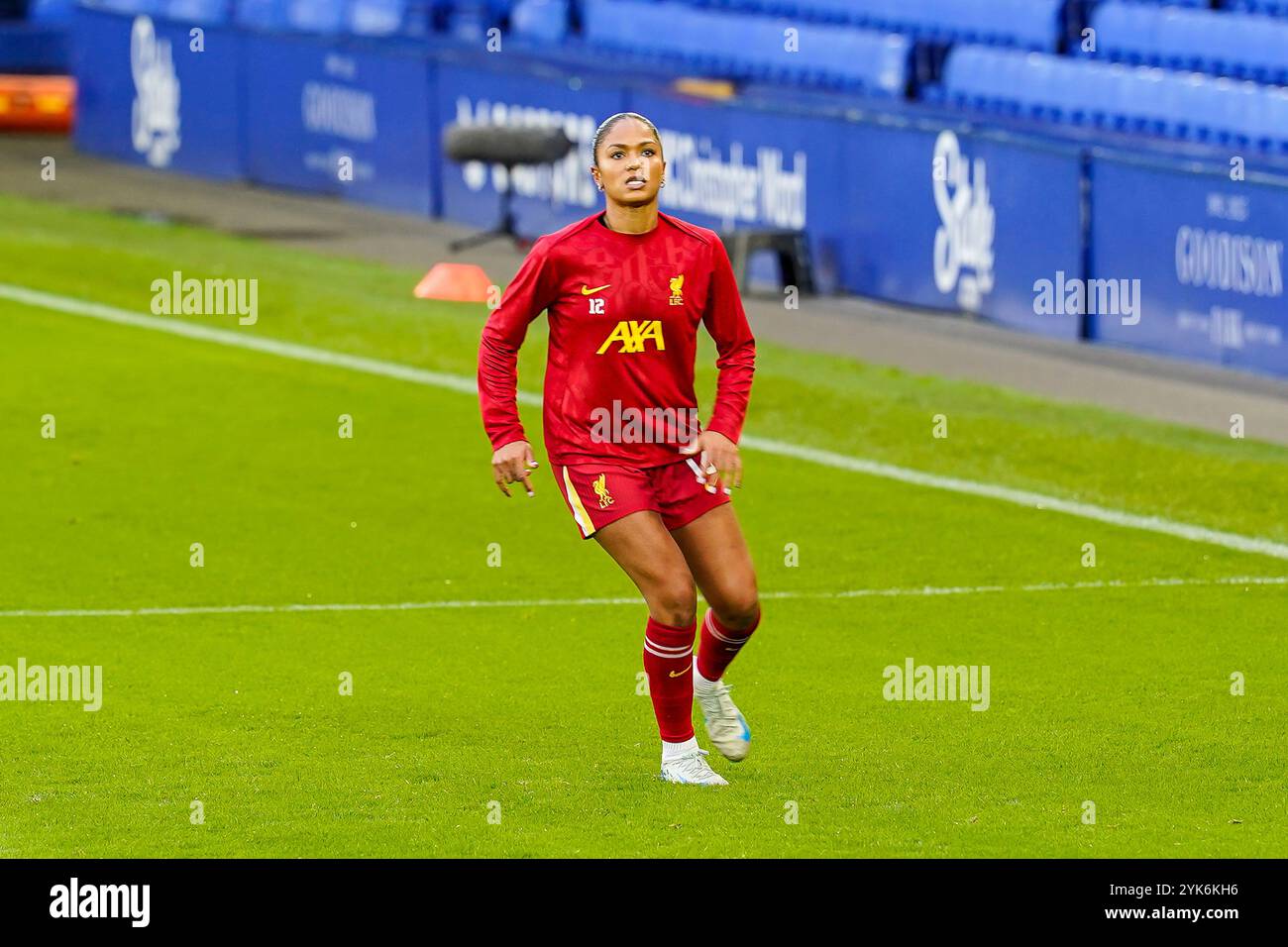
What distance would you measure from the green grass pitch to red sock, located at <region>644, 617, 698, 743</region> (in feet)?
0.79

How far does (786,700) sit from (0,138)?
22.4m

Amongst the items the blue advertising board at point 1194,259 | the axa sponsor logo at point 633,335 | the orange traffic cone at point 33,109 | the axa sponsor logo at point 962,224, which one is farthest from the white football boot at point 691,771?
the orange traffic cone at point 33,109

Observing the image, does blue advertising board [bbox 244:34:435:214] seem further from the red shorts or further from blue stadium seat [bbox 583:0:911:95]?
the red shorts

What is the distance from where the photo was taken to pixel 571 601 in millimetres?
12062

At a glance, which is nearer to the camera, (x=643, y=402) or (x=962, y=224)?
(x=643, y=402)

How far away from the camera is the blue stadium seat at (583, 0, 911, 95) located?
2406cm

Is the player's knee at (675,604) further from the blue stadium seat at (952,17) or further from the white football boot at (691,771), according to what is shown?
the blue stadium seat at (952,17)

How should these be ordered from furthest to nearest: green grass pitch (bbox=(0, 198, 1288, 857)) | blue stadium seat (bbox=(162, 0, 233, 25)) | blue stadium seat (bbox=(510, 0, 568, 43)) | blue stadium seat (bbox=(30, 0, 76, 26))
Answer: blue stadium seat (bbox=(30, 0, 76, 26)) < blue stadium seat (bbox=(162, 0, 233, 25)) < blue stadium seat (bbox=(510, 0, 568, 43)) < green grass pitch (bbox=(0, 198, 1288, 857))

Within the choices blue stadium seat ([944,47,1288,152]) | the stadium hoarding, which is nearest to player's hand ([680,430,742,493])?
the stadium hoarding

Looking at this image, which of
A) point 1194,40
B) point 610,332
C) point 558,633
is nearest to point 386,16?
point 1194,40

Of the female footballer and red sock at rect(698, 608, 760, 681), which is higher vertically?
the female footballer

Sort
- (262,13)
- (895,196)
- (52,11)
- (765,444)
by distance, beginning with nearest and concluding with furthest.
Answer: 1. (765,444)
2. (895,196)
3. (262,13)
4. (52,11)

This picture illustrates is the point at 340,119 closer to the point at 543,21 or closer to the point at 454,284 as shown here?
the point at 543,21

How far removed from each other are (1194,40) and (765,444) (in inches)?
309
